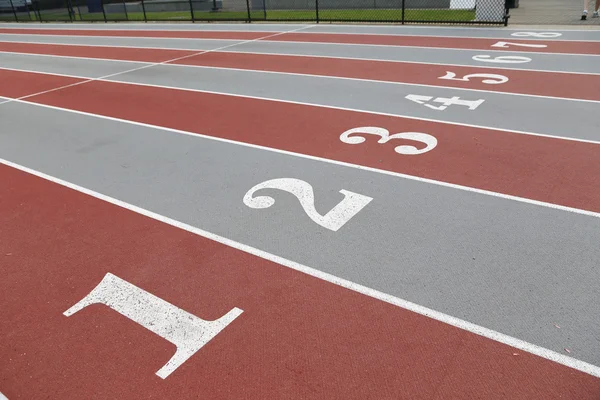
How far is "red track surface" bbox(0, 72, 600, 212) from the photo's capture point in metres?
5.58

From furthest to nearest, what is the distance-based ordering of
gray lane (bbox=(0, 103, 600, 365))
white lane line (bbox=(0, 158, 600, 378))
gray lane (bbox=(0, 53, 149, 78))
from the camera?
gray lane (bbox=(0, 53, 149, 78)) → gray lane (bbox=(0, 103, 600, 365)) → white lane line (bbox=(0, 158, 600, 378))

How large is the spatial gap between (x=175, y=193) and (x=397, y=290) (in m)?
3.22

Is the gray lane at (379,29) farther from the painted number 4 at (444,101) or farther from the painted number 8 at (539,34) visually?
the painted number 4 at (444,101)

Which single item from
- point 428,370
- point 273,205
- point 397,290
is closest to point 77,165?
point 273,205

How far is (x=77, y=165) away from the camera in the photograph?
7.05m

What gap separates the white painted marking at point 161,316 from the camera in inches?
138

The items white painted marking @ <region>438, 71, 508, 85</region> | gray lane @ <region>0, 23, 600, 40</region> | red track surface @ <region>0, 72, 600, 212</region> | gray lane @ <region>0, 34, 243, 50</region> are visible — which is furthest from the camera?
gray lane @ <region>0, 34, 243, 50</region>

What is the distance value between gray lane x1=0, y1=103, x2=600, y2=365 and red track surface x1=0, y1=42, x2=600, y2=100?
16.7 ft

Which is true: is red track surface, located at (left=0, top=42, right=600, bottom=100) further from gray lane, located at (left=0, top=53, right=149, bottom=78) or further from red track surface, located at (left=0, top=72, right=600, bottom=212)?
red track surface, located at (left=0, top=72, right=600, bottom=212)

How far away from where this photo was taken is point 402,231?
4777mm

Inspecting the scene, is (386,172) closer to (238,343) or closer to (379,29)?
(238,343)

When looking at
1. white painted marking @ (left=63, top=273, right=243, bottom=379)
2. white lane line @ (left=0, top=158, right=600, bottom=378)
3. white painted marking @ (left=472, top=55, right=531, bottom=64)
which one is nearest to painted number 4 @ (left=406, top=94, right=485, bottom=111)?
white painted marking @ (left=472, top=55, right=531, bottom=64)

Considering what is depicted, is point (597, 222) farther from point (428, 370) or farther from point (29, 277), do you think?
point (29, 277)

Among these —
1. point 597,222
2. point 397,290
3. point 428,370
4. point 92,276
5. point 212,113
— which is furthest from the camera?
point 212,113
